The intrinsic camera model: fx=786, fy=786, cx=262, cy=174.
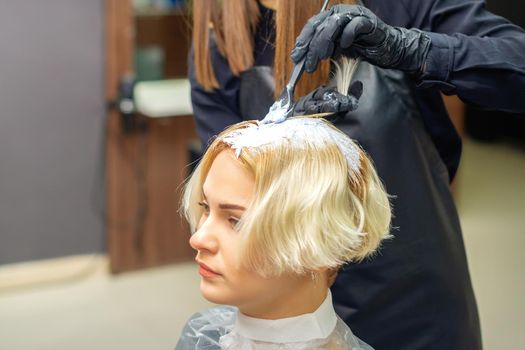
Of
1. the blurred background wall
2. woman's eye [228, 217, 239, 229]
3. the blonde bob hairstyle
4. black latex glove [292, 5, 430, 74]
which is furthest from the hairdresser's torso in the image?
the blurred background wall

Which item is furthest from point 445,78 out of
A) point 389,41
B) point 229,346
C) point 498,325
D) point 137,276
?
point 137,276

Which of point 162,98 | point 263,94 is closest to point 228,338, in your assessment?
point 263,94

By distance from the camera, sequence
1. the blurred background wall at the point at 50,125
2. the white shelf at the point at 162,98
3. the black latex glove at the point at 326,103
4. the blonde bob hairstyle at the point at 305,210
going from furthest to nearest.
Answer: the white shelf at the point at 162,98, the blurred background wall at the point at 50,125, the black latex glove at the point at 326,103, the blonde bob hairstyle at the point at 305,210

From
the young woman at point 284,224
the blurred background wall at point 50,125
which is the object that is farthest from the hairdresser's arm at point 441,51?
the blurred background wall at point 50,125

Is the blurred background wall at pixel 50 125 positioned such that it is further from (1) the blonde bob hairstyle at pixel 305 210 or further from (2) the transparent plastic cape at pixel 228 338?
(1) the blonde bob hairstyle at pixel 305 210

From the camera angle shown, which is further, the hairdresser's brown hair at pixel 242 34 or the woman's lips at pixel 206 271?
the hairdresser's brown hair at pixel 242 34

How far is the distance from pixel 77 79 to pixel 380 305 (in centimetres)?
213

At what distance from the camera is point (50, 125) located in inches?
121

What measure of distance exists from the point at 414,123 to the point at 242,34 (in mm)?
334

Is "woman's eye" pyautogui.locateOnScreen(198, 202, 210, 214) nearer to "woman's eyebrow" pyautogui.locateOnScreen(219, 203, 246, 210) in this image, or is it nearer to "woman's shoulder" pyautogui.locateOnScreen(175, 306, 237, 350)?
"woman's eyebrow" pyautogui.locateOnScreen(219, 203, 246, 210)

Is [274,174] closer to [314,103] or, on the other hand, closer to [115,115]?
[314,103]

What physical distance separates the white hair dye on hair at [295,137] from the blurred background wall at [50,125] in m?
2.13

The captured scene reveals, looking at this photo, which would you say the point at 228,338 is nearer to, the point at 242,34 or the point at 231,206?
the point at 231,206

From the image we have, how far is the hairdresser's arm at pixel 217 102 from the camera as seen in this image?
1.42m
